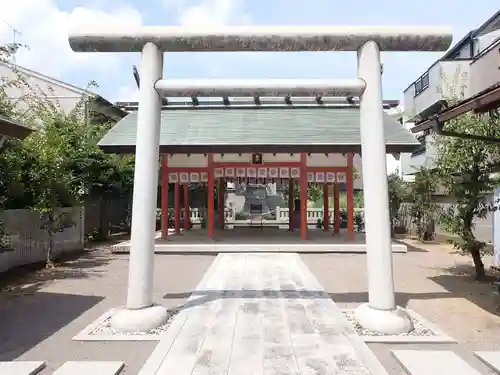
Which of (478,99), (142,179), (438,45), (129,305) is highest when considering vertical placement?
(438,45)

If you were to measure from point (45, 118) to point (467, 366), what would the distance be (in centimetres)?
1325

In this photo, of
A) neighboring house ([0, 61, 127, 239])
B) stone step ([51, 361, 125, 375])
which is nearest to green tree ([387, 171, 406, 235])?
neighboring house ([0, 61, 127, 239])

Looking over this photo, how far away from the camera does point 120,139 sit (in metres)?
14.1

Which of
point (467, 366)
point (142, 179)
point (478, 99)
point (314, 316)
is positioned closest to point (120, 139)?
point (142, 179)

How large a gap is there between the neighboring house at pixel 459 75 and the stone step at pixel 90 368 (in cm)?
1155

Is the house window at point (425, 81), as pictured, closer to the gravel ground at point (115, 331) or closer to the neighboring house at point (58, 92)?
the neighboring house at point (58, 92)

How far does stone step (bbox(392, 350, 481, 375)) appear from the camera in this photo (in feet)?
14.0

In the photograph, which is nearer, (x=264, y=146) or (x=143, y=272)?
(x=143, y=272)

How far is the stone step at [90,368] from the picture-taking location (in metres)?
4.27

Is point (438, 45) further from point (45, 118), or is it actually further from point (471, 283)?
point (45, 118)

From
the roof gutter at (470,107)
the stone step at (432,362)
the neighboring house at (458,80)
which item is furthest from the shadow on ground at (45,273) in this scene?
the neighboring house at (458,80)

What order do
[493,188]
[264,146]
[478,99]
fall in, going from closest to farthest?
[478,99] < [493,188] < [264,146]

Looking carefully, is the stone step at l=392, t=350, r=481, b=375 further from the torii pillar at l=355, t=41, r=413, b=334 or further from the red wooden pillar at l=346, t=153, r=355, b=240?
the red wooden pillar at l=346, t=153, r=355, b=240

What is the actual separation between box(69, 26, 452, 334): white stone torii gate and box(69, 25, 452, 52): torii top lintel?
1cm
